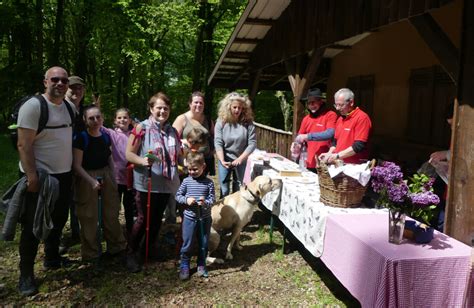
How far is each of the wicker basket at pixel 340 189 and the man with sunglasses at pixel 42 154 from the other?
7.73 ft

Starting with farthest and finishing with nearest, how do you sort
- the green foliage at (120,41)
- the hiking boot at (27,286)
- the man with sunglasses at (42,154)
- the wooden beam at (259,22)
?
the green foliage at (120,41), the wooden beam at (259,22), the hiking boot at (27,286), the man with sunglasses at (42,154)

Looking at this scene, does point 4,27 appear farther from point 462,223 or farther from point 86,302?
point 462,223

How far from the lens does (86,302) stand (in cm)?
338

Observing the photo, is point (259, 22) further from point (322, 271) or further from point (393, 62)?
point (322, 271)

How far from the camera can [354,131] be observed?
3793 mm

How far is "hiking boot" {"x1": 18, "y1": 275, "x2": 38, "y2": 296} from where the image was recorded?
3.39 m

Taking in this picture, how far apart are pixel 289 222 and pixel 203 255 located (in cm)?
A: 103

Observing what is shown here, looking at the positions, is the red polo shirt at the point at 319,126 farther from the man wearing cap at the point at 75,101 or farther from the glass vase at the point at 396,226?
the man wearing cap at the point at 75,101

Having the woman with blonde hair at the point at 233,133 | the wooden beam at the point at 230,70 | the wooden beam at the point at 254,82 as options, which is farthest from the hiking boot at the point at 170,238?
the wooden beam at the point at 230,70

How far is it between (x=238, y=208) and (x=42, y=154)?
6.77ft

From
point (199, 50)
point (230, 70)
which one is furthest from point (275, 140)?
point (199, 50)

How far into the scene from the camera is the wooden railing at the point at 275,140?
8.68 metres

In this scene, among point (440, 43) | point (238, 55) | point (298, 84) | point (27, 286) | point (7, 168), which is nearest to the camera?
point (440, 43)

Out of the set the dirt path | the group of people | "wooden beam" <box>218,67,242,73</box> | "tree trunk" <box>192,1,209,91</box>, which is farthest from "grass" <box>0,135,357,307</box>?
"tree trunk" <box>192,1,209,91</box>
